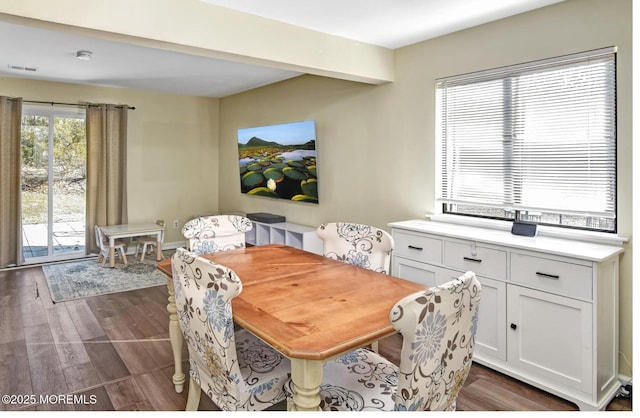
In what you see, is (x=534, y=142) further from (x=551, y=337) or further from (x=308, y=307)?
(x=308, y=307)

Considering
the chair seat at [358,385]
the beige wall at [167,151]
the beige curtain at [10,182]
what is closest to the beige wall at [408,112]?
the beige wall at [167,151]

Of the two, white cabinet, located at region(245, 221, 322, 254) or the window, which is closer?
the window

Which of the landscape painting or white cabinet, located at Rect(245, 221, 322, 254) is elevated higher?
the landscape painting

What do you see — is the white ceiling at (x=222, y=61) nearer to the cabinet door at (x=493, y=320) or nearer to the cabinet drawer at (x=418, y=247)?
the cabinet drawer at (x=418, y=247)

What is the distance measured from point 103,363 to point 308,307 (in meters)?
1.85

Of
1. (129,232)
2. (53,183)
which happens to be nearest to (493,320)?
(129,232)

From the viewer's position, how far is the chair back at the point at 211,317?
148 cm

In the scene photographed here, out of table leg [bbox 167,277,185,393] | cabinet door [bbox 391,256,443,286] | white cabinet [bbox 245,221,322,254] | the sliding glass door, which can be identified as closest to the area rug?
the sliding glass door

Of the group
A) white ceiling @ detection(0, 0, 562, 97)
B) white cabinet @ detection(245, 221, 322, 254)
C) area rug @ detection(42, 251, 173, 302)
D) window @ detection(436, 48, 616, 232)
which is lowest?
area rug @ detection(42, 251, 173, 302)

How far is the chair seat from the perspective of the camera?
1.54m

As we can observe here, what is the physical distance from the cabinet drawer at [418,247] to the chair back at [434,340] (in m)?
1.59

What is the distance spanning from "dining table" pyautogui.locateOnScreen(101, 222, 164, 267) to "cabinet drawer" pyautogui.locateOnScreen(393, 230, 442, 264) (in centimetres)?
356

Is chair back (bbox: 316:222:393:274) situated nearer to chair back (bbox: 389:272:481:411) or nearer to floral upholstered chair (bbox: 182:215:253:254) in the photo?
floral upholstered chair (bbox: 182:215:253:254)

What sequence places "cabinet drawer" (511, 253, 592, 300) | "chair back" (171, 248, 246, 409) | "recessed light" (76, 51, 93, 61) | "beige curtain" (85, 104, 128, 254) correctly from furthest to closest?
"beige curtain" (85, 104, 128, 254) → "recessed light" (76, 51, 93, 61) → "cabinet drawer" (511, 253, 592, 300) → "chair back" (171, 248, 246, 409)
